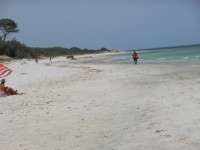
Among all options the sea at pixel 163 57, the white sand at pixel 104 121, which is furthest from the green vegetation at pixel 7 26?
the white sand at pixel 104 121

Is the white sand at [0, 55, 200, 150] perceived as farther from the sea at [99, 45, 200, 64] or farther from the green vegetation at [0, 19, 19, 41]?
the green vegetation at [0, 19, 19, 41]

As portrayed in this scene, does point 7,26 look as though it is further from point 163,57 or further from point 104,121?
point 104,121

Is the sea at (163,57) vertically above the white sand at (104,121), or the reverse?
the white sand at (104,121)

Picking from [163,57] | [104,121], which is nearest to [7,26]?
[163,57]

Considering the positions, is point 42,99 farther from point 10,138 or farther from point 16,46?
point 16,46

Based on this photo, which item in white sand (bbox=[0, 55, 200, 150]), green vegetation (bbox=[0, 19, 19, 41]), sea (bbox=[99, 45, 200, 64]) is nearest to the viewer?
white sand (bbox=[0, 55, 200, 150])

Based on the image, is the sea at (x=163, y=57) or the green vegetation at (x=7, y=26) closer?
the sea at (x=163, y=57)

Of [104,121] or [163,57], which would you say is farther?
[163,57]

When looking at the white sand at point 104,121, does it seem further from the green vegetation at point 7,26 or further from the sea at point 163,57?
the green vegetation at point 7,26

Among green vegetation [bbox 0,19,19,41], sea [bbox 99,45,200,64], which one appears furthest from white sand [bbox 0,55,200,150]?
green vegetation [bbox 0,19,19,41]

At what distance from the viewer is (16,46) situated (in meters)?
85.6

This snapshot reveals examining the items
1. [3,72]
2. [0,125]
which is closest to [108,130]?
[0,125]

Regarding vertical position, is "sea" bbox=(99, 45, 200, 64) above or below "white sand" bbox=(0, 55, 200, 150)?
below

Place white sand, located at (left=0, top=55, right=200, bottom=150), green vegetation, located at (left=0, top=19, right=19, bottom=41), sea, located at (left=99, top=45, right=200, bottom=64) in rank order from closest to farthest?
1. white sand, located at (left=0, top=55, right=200, bottom=150)
2. sea, located at (left=99, top=45, right=200, bottom=64)
3. green vegetation, located at (left=0, top=19, right=19, bottom=41)
